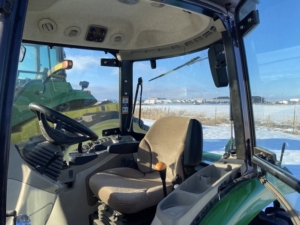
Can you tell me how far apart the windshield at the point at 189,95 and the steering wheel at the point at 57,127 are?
93cm

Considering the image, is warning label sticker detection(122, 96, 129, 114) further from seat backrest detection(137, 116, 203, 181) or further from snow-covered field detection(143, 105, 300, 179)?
snow-covered field detection(143, 105, 300, 179)

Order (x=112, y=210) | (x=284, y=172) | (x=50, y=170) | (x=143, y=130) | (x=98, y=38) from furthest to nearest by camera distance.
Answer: (x=143, y=130) < (x=98, y=38) < (x=112, y=210) < (x=50, y=170) < (x=284, y=172)

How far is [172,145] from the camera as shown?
2064 mm

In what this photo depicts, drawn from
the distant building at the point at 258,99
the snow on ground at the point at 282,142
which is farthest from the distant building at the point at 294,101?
the distant building at the point at 258,99

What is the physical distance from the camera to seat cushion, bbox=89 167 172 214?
1637mm

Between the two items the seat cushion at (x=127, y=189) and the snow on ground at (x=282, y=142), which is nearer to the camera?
the snow on ground at (x=282, y=142)

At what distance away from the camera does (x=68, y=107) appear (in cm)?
298

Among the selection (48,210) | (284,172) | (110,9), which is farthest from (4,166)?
(110,9)

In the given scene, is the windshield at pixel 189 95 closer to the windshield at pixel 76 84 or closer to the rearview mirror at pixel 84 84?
the windshield at pixel 76 84

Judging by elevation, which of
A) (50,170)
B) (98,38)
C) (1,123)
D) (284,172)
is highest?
(98,38)

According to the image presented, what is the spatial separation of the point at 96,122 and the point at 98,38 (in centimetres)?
104

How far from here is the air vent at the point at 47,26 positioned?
193cm

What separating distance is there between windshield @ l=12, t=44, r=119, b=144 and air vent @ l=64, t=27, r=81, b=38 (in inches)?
10.1

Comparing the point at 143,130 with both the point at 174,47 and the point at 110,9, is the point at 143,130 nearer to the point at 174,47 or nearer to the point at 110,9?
the point at 174,47
